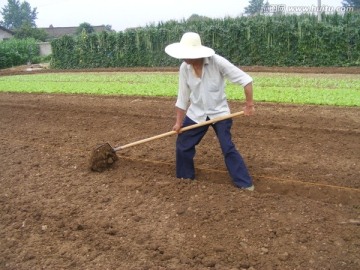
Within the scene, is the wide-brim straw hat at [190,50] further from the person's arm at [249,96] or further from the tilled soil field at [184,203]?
the tilled soil field at [184,203]

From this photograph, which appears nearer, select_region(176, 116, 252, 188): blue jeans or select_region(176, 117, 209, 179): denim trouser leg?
select_region(176, 116, 252, 188): blue jeans

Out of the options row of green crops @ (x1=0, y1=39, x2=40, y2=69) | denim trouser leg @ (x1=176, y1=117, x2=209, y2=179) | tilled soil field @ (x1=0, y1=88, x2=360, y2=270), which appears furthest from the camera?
row of green crops @ (x1=0, y1=39, x2=40, y2=69)

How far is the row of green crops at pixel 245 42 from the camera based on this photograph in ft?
65.2

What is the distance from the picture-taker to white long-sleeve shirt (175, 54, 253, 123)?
4.42 m

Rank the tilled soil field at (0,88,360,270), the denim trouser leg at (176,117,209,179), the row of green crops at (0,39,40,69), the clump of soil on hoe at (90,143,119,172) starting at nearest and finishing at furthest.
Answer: the tilled soil field at (0,88,360,270) < the denim trouser leg at (176,117,209,179) < the clump of soil on hoe at (90,143,119,172) < the row of green crops at (0,39,40,69)

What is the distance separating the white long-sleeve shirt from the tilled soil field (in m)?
0.79

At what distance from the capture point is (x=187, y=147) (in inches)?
187

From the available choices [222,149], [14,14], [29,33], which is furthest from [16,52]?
[14,14]

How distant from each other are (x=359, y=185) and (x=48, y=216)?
3.25 metres

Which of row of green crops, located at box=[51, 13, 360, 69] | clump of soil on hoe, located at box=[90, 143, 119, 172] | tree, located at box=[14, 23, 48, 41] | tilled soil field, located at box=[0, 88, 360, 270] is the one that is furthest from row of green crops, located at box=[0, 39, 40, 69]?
clump of soil on hoe, located at box=[90, 143, 119, 172]

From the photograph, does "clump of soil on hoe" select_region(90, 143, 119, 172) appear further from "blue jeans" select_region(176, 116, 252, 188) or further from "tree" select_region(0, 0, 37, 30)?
"tree" select_region(0, 0, 37, 30)

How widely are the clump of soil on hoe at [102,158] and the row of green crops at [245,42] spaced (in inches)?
669

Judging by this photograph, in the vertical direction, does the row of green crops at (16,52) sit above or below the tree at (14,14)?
below

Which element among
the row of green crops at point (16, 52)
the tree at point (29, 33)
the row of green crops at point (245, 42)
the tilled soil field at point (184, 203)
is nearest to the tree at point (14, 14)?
the tree at point (29, 33)
